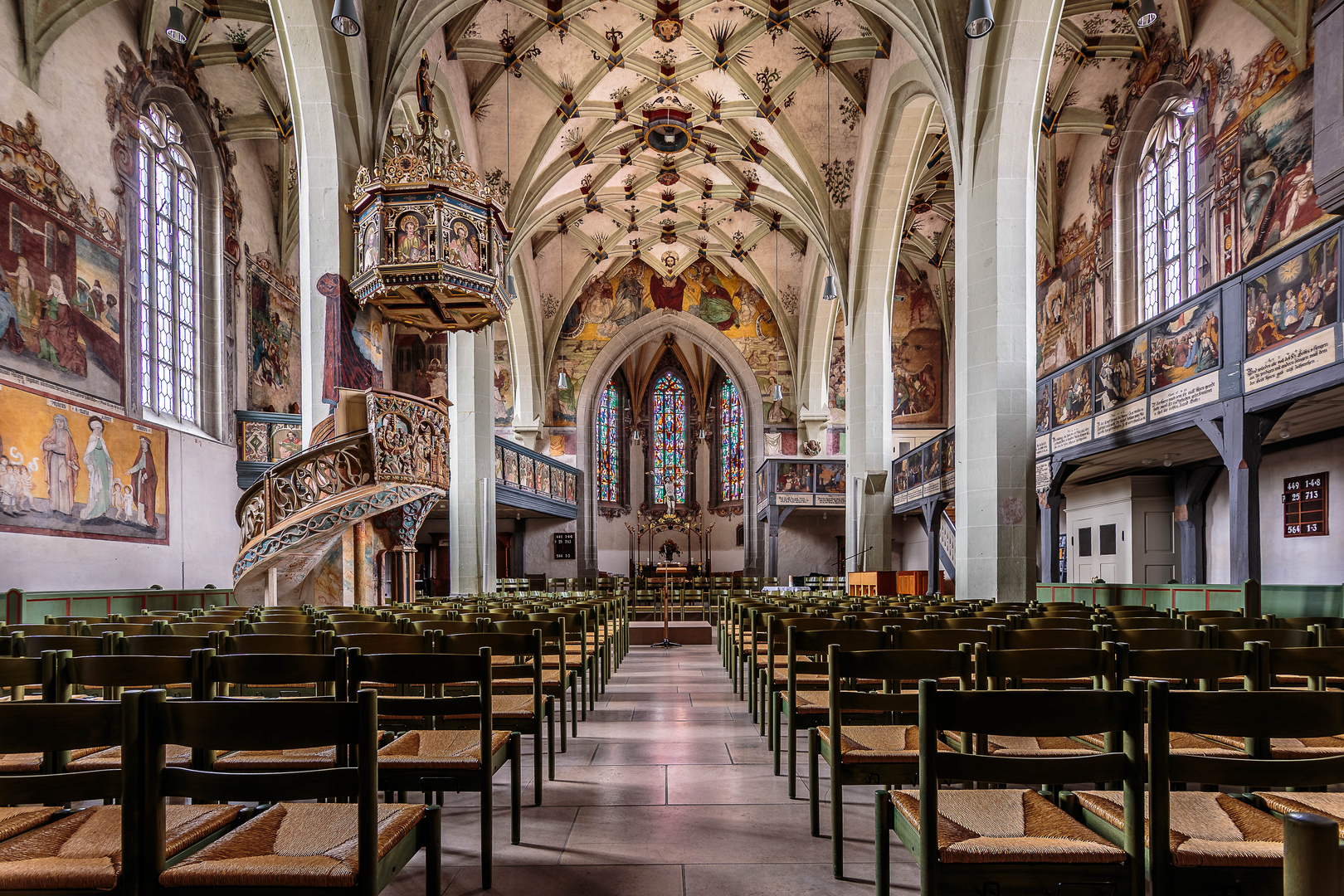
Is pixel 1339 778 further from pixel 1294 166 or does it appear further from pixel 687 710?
pixel 1294 166

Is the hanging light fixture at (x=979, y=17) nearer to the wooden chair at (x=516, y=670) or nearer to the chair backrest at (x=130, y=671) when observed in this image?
the wooden chair at (x=516, y=670)

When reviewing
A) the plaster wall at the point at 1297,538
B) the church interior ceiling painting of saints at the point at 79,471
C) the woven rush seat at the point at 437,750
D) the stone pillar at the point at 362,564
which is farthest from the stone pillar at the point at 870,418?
the woven rush seat at the point at 437,750

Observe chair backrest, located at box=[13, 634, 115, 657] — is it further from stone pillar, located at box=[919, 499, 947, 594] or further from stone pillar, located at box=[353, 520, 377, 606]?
stone pillar, located at box=[919, 499, 947, 594]

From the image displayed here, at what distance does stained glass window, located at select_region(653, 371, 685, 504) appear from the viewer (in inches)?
1364

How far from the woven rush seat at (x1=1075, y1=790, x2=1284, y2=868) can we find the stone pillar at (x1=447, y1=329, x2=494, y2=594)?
52.9 ft

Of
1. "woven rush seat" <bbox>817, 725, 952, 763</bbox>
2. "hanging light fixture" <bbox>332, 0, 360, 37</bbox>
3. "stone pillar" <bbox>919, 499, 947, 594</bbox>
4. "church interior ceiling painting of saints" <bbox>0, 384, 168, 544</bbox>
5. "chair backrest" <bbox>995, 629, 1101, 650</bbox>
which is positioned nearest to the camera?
"woven rush seat" <bbox>817, 725, 952, 763</bbox>

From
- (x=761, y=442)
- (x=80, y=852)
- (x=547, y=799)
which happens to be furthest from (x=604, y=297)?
(x=80, y=852)

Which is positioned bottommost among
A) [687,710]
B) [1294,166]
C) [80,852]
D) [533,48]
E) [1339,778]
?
[687,710]

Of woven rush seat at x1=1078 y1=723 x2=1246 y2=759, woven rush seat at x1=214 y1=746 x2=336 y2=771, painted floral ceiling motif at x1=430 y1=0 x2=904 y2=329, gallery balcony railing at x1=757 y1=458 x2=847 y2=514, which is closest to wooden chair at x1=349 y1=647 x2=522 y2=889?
woven rush seat at x1=214 y1=746 x2=336 y2=771

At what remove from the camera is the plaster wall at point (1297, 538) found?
1128cm

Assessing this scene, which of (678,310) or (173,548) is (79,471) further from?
(678,310)

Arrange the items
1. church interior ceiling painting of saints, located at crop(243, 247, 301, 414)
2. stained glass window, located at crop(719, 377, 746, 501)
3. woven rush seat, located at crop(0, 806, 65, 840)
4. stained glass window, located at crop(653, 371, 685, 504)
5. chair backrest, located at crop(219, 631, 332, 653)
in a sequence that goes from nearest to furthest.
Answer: woven rush seat, located at crop(0, 806, 65, 840), chair backrest, located at crop(219, 631, 332, 653), church interior ceiling painting of saints, located at crop(243, 247, 301, 414), stained glass window, located at crop(719, 377, 746, 501), stained glass window, located at crop(653, 371, 685, 504)

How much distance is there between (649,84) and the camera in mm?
19594

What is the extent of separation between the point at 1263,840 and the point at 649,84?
783 inches
